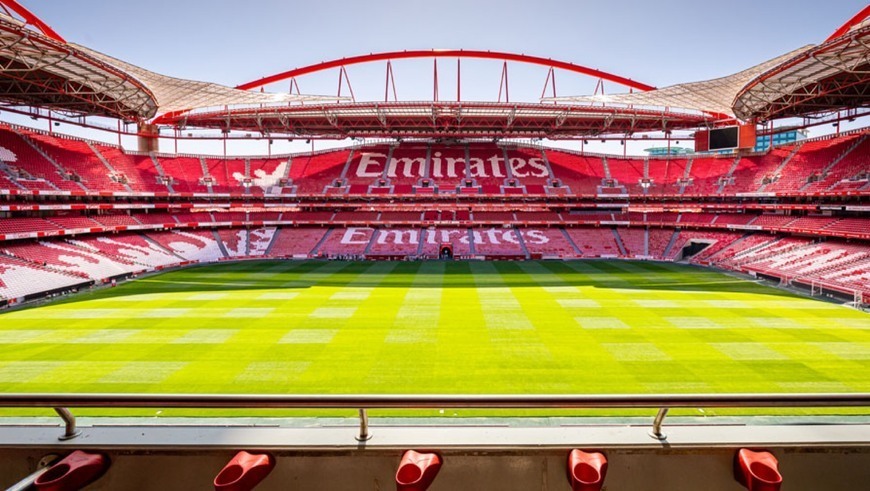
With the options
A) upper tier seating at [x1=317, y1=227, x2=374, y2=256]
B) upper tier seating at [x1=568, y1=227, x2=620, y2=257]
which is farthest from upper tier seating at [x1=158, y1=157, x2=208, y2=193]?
upper tier seating at [x1=568, y1=227, x2=620, y2=257]

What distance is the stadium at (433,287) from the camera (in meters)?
3.54

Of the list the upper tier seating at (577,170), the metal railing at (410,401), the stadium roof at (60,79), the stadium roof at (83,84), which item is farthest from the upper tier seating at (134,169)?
the metal railing at (410,401)

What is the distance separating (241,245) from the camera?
50.5m

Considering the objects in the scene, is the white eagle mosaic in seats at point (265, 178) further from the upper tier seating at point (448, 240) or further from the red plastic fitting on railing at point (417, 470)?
the red plastic fitting on railing at point (417, 470)

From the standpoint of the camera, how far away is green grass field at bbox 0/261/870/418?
47.3ft

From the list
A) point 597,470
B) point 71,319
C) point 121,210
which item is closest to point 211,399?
point 597,470

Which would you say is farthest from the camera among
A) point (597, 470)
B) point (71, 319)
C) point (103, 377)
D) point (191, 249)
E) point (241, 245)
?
point (241, 245)

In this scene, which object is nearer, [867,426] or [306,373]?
[867,426]

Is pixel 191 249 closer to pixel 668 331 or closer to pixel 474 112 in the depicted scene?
pixel 474 112

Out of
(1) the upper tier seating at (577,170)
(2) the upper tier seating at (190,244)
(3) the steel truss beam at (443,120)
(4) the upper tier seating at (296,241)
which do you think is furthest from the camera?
(1) the upper tier seating at (577,170)

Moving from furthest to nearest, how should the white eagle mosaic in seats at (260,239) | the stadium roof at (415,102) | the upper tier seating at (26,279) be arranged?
the white eagle mosaic in seats at (260,239), the stadium roof at (415,102), the upper tier seating at (26,279)

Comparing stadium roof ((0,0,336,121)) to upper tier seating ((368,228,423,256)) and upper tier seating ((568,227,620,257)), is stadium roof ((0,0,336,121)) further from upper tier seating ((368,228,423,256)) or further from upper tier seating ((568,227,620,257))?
upper tier seating ((568,227,620,257))

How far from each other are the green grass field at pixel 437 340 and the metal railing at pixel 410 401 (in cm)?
1056

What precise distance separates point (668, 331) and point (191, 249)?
44.5m
